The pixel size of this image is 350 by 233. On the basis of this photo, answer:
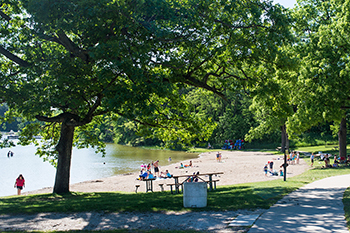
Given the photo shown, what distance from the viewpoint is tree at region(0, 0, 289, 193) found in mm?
11492

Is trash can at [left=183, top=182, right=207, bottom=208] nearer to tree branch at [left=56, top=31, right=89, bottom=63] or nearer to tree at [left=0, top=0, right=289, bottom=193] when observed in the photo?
tree at [left=0, top=0, right=289, bottom=193]

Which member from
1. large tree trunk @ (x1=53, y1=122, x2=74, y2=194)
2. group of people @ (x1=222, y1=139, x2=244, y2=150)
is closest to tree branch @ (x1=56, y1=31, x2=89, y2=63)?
large tree trunk @ (x1=53, y1=122, x2=74, y2=194)

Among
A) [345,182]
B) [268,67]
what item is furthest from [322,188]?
[268,67]

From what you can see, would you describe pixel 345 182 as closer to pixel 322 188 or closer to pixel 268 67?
pixel 322 188

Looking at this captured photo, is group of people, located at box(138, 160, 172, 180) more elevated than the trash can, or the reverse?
the trash can

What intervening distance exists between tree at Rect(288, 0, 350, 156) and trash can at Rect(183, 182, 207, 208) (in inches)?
595

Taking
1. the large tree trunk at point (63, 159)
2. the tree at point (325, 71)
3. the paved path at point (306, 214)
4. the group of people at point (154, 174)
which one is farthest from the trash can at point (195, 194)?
the tree at point (325, 71)

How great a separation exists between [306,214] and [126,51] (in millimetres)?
7955

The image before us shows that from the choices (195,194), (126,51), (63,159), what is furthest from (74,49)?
(195,194)

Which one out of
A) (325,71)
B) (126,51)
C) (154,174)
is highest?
(325,71)

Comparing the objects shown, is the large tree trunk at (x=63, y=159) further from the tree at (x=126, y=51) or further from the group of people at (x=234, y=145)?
the group of people at (x=234, y=145)

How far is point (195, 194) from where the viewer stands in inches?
421

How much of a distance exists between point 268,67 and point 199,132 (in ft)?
15.5

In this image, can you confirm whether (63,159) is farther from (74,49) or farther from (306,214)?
(306,214)
